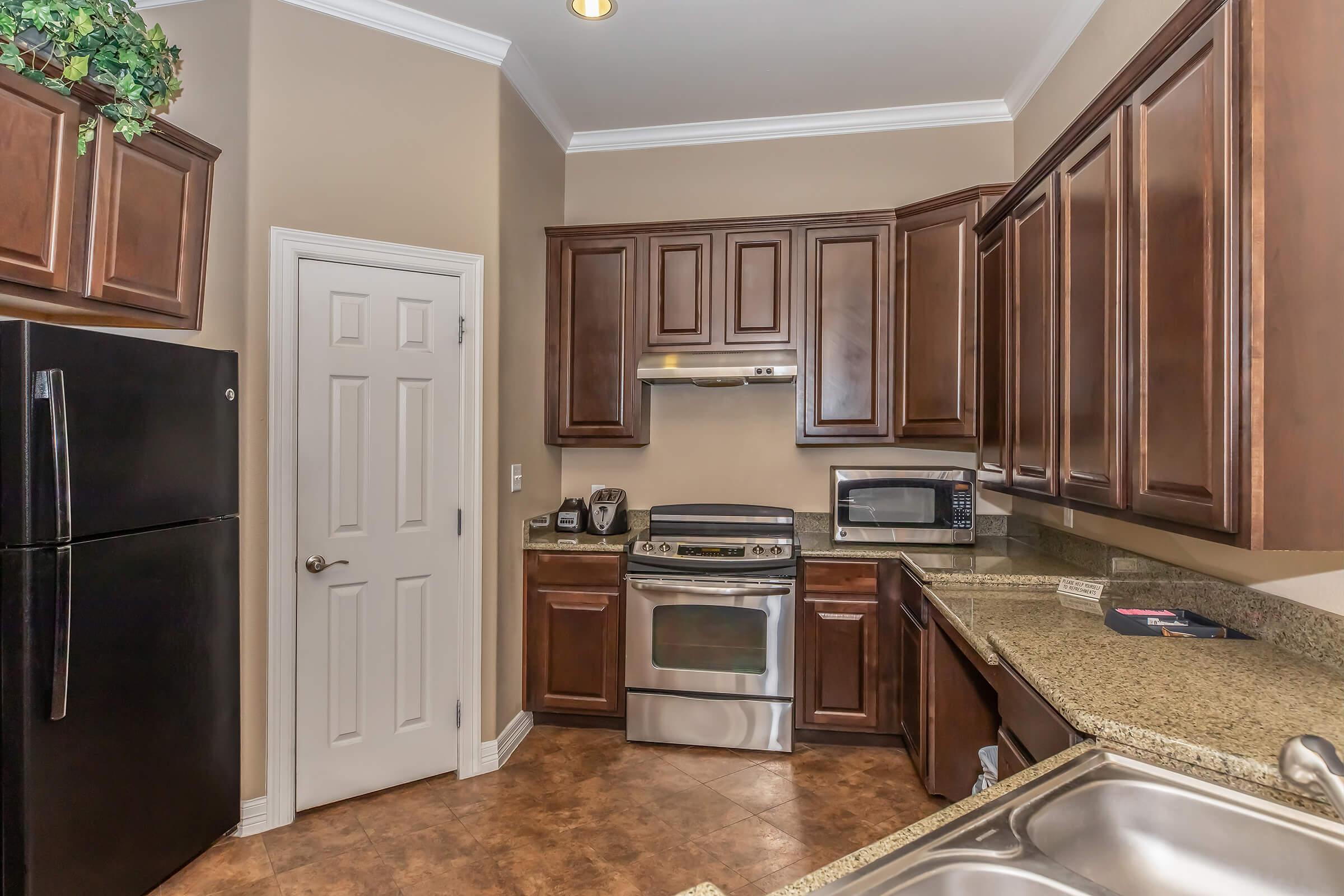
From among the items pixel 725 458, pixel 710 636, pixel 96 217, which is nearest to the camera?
pixel 96 217

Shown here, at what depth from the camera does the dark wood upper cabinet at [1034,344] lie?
194 cm

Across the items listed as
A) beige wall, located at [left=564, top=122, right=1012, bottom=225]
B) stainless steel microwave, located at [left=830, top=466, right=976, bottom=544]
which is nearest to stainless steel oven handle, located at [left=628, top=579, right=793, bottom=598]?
stainless steel microwave, located at [left=830, top=466, right=976, bottom=544]

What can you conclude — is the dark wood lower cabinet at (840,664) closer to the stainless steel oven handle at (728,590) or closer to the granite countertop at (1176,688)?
the stainless steel oven handle at (728,590)

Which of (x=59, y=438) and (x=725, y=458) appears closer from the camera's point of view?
(x=59, y=438)

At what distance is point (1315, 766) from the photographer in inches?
30.2

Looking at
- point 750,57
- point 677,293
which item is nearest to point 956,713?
point 677,293

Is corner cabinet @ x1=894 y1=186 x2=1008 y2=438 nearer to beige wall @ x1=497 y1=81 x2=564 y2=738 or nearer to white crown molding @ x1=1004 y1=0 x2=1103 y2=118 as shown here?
white crown molding @ x1=1004 y1=0 x2=1103 y2=118

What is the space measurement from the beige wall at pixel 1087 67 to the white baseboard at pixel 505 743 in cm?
346

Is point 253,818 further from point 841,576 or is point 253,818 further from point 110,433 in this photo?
point 841,576

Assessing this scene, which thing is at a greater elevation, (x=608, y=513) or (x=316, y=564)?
(x=608, y=513)

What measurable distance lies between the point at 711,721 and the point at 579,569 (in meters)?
0.92

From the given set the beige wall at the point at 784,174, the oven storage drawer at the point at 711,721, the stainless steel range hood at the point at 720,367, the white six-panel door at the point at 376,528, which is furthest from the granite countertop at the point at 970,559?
the beige wall at the point at 784,174

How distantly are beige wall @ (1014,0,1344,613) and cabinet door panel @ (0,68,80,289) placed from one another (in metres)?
3.08

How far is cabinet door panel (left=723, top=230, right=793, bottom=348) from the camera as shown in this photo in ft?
10.9
